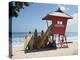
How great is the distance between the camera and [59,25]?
1479 mm

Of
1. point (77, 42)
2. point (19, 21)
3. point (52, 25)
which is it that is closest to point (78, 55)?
point (77, 42)

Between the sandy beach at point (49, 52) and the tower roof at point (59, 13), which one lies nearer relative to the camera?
the sandy beach at point (49, 52)

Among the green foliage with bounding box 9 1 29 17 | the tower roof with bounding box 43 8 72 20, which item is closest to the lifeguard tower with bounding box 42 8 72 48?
the tower roof with bounding box 43 8 72 20

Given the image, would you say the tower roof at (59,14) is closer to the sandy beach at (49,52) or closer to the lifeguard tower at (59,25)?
the lifeguard tower at (59,25)

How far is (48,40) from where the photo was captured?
1.44 meters

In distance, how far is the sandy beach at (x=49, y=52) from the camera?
133 cm

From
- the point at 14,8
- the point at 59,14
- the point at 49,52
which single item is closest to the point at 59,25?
the point at 59,14

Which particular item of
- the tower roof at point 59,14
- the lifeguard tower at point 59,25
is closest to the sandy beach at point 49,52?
the lifeguard tower at point 59,25

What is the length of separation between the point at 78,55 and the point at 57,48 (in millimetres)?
216

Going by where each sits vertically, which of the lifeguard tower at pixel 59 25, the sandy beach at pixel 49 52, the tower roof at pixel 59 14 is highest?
the tower roof at pixel 59 14

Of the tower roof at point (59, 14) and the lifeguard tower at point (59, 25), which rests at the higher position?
the tower roof at point (59, 14)

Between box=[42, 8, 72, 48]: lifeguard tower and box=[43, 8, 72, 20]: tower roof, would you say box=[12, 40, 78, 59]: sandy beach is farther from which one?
box=[43, 8, 72, 20]: tower roof

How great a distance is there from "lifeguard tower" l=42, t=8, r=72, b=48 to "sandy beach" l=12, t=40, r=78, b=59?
0.15 ft

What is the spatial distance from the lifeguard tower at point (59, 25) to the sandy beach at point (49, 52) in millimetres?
46
